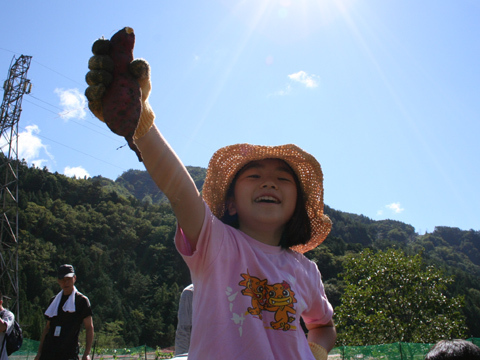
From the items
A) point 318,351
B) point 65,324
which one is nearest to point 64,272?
point 65,324

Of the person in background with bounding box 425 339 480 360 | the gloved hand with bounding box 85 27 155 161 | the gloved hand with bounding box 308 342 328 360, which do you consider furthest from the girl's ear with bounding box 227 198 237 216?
the person in background with bounding box 425 339 480 360

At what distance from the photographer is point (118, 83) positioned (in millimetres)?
1014

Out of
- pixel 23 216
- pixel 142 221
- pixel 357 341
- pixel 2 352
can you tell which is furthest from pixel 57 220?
pixel 2 352

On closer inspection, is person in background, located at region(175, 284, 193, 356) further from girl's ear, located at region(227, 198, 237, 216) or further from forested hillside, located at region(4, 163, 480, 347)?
forested hillside, located at region(4, 163, 480, 347)

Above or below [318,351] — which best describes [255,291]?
above

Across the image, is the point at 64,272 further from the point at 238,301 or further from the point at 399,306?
the point at 399,306

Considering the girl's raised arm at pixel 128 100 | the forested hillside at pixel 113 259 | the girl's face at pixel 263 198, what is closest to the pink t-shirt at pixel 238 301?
the girl's face at pixel 263 198

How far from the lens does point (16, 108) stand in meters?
17.3

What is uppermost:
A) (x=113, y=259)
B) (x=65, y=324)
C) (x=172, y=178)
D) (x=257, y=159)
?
(x=113, y=259)

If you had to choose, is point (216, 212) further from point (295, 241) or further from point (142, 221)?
point (142, 221)

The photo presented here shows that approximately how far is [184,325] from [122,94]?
113 inches

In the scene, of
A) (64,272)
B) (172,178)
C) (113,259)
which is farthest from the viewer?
(113,259)

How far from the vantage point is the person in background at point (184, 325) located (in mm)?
3341

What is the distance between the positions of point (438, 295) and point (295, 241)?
14674 mm
